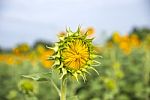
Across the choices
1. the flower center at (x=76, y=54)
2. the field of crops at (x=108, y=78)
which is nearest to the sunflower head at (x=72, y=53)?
the flower center at (x=76, y=54)

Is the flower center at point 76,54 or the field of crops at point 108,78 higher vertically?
the flower center at point 76,54

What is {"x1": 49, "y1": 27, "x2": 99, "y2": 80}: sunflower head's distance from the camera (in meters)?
1.88

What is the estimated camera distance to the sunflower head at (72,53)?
188 centimetres

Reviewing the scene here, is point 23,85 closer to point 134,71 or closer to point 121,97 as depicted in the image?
point 121,97

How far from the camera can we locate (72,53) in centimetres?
186

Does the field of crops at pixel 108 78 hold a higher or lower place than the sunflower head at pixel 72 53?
lower

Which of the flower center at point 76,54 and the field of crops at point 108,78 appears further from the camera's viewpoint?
the field of crops at point 108,78

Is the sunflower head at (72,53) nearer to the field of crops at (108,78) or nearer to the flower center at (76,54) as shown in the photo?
the flower center at (76,54)

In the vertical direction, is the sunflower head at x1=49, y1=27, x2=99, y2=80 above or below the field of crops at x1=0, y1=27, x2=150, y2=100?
above

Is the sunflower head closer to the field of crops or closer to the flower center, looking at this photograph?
the flower center

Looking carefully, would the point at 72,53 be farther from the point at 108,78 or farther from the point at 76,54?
the point at 108,78

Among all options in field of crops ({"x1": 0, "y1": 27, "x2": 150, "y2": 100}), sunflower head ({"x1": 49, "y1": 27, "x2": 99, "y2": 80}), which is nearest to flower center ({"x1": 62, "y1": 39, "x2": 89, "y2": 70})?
sunflower head ({"x1": 49, "y1": 27, "x2": 99, "y2": 80})

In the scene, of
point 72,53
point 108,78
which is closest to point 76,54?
point 72,53

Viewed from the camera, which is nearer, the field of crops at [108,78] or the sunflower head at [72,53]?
the sunflower head at [72,53]
